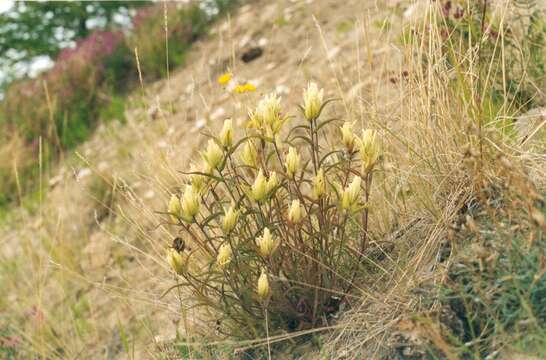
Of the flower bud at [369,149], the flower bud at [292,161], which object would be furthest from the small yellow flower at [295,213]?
the flower bud at [369,149]

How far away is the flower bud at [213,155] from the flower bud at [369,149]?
0.40 metres

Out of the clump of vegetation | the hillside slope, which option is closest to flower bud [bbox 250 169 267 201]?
the hillside slope

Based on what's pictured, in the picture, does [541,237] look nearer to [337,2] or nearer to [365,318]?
[365,318]

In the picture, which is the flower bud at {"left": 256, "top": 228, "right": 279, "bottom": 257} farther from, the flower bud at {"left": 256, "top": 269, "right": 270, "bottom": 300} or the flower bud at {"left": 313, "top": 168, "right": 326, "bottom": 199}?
the flower bud at {"left": 313, "top": 168, "right": 326, "bottom": 199}

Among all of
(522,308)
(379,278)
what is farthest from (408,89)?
(522,308)

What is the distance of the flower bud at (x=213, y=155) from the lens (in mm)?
1766

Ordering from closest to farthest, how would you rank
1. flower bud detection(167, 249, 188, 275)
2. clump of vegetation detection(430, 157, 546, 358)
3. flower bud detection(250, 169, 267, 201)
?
→ clump of vegetation detection(430, 157, 546, 358), flower bud detection(250, 169, 267, 201), flower bud detection(167, 249, 188, 275)

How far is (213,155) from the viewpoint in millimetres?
1774

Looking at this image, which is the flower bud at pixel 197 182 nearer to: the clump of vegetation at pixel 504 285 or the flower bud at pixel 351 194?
the flower bud at pixel 351 194

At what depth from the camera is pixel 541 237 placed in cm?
161

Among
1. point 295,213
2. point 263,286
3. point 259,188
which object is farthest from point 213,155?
point 263,286

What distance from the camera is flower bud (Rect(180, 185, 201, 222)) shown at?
1.73 m

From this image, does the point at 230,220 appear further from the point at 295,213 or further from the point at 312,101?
the point at 312,101

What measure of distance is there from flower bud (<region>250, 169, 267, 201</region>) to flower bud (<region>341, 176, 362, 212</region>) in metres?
0.23
